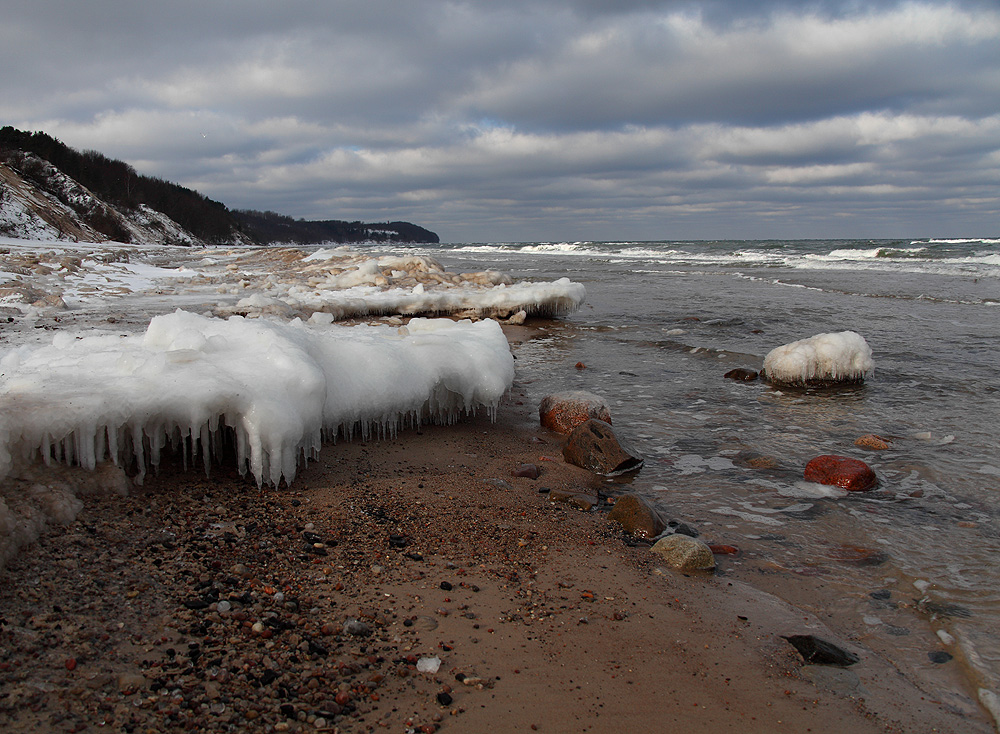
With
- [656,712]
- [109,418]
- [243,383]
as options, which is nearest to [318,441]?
[243,383]

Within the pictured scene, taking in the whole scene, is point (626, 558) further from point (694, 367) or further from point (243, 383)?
point (694, 367)

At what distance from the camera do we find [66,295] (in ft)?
34.3

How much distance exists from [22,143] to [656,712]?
61281mm

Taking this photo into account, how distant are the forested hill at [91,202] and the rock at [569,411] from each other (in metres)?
35.1

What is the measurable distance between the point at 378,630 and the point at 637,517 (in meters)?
1.86

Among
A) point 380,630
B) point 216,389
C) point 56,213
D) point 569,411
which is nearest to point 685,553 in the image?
point 380,630

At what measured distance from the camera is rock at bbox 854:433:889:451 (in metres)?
5.39

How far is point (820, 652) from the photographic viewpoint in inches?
101

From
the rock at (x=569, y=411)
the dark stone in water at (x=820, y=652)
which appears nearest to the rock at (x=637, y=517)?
the dark stone in water at (x=820, y=652)

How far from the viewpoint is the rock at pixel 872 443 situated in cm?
539

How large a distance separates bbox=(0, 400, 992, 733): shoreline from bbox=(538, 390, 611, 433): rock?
7.07ft

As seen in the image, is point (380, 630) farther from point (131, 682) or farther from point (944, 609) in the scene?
point (944, 609)

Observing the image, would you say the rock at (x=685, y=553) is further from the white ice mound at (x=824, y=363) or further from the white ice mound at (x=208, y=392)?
the white ice mound at (x=824, y=363)

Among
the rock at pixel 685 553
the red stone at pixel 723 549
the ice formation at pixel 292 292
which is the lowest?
the red stone at pixel 723 549
